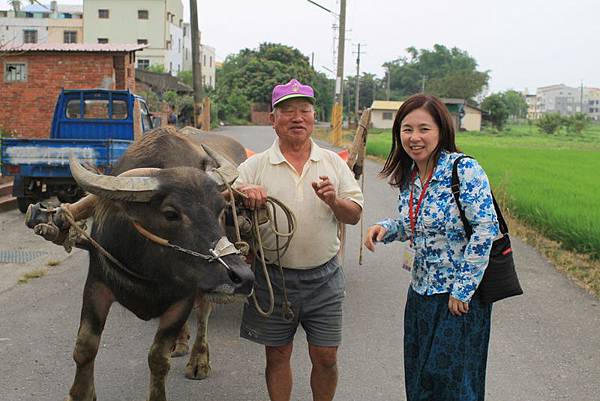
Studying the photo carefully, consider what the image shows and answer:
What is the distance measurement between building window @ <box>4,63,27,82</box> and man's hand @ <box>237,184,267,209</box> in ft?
61.7

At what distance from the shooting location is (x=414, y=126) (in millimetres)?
3148

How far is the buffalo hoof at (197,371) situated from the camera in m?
4.72

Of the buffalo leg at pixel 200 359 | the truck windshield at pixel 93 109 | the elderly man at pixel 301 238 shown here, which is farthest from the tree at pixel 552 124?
the elderly man at pixel 301 238

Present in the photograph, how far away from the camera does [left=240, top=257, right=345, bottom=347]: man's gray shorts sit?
3.61 meters

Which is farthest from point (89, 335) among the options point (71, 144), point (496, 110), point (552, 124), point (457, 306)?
point (496, 110)

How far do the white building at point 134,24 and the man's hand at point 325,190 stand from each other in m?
56.7

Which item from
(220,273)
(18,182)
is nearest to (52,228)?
(220,273)

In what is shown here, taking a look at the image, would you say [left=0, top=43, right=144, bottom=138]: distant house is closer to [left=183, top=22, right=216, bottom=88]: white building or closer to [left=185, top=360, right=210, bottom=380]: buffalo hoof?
[left=185, top=360, right=210, bottom=380]: buffalo hoof

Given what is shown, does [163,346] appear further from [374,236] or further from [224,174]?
[374,236]

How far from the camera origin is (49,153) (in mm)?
10250

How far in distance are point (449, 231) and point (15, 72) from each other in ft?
65.1

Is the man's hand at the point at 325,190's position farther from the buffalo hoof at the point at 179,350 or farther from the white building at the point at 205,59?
the white building at the point at 205,59

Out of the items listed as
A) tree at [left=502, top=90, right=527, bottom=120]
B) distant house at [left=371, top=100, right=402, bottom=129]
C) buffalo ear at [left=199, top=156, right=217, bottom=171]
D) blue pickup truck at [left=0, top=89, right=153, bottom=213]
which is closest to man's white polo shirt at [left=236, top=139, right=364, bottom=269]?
buffalo ear at [left=199, top=156, right=217, bottom=171]

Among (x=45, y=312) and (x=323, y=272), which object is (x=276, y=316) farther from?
(x=45, y=312)
